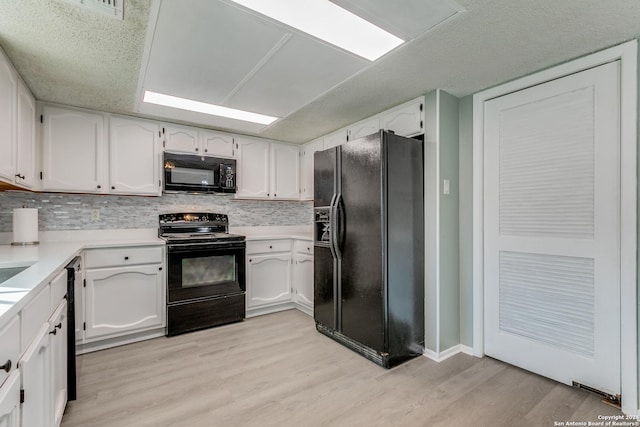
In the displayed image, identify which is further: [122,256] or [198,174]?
[198,174]

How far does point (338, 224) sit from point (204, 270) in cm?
149

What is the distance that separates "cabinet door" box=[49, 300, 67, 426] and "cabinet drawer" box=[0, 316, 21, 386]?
472 mm

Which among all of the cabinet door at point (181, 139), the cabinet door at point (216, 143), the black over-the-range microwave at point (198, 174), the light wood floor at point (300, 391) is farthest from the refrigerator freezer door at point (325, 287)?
the cabinet door at point (181, 139)

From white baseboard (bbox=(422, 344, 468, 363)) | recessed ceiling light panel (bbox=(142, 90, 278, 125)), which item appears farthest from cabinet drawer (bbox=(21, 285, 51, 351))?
white baseboard (bbox=(422, 344, 468, 363))

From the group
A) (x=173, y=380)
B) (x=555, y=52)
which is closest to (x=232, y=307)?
(x=173, y=380)

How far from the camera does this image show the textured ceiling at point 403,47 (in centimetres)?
151

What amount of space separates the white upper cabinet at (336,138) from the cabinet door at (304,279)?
132 centimetres

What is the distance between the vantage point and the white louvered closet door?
189 cm

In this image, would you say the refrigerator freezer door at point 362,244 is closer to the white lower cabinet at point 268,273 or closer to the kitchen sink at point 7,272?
the white lower cabinet at point 268,273

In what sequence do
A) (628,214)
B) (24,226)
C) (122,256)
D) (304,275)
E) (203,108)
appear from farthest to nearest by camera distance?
(304,275), (203,108), (122,256), (24,226), (628,214)

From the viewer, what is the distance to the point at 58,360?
158cm

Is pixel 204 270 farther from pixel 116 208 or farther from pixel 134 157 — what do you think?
pixel 134 157

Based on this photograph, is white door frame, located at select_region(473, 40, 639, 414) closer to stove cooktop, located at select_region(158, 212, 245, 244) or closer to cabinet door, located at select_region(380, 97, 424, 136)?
cabinet door, located at select_region(380, 97, 424, 136)

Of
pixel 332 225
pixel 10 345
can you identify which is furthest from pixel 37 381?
pixel 332 225
